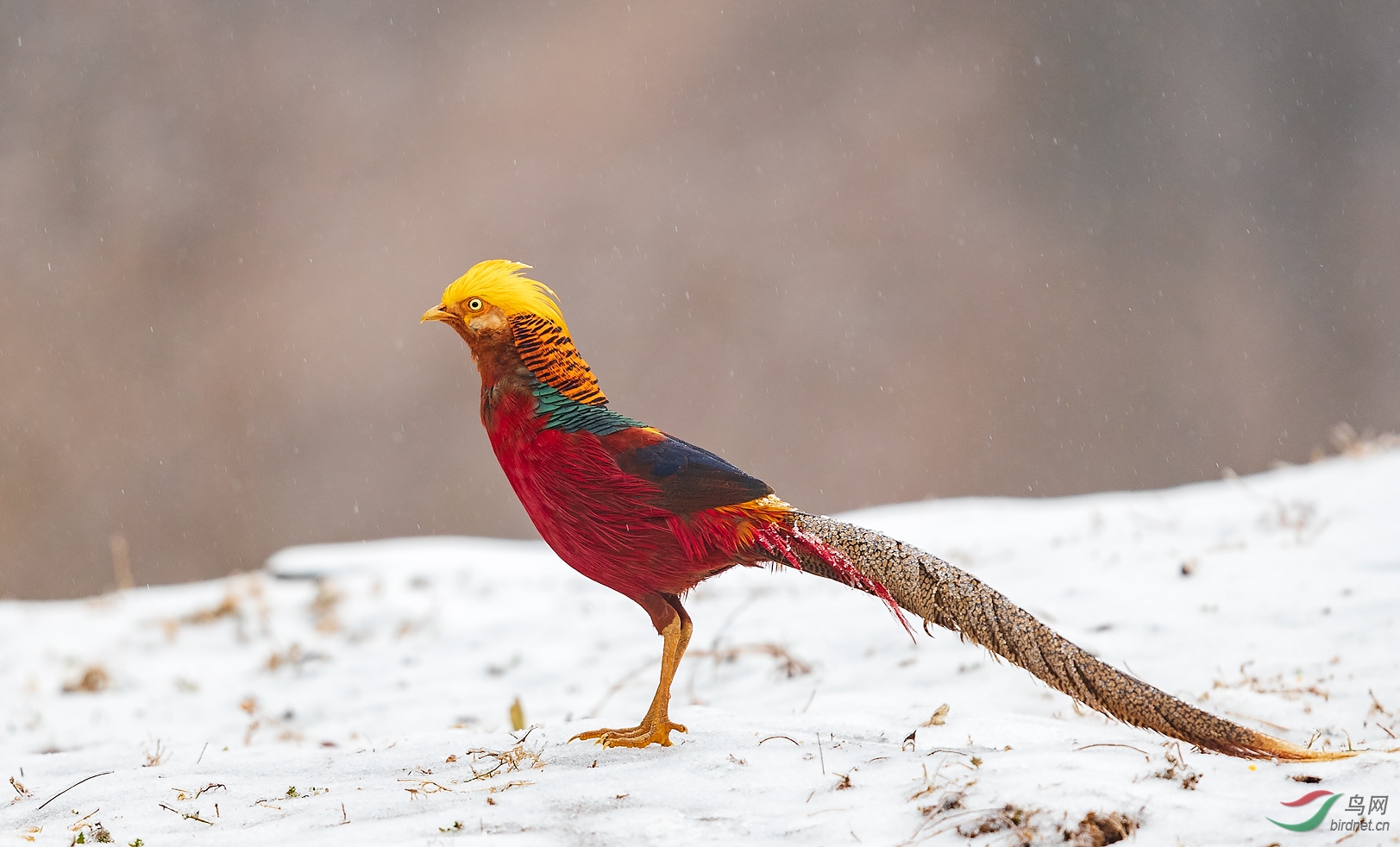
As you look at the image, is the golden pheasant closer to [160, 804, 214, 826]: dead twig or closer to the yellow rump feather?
the yellow rump feather

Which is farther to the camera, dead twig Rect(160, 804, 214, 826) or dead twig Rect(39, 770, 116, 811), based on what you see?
dead twig Rect(39, 770, 116, 811)

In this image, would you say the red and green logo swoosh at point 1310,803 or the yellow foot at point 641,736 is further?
the yellow foot at point 641,736

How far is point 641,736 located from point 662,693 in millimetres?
117

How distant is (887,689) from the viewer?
3438 mm

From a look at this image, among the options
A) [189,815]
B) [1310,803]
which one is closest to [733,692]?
[189,815]

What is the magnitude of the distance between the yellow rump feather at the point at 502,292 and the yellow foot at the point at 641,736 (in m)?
0.98

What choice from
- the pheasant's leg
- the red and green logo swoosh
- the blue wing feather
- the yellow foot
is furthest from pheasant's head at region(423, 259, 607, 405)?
the red and green logo swoosh

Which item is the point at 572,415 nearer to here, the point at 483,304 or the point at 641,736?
the point at 483,304

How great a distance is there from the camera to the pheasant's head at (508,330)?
7.97 feet

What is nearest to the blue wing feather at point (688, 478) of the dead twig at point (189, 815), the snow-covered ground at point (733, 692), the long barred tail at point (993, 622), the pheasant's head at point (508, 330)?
the long barred tail at point (993, 622)

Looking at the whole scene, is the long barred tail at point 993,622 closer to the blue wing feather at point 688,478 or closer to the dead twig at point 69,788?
the blue wing feather at point 688,478

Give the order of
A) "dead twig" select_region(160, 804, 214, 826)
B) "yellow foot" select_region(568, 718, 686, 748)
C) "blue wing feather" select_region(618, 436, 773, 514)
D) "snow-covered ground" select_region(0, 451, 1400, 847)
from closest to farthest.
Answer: "snow-covered ground" select_region(0, 451, 1400, 847), "dead twig" select_region(160, 804, 214, 826), "blue wing feather" select_region(618, 436, 773, 514), "yellow foot" select_region(568, 718, 686, 748)

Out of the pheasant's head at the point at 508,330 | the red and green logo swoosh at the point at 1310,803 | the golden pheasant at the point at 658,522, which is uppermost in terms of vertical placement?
the pheasant's head at the point at 508,330

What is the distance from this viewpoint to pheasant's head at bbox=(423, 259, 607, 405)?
243 cm
